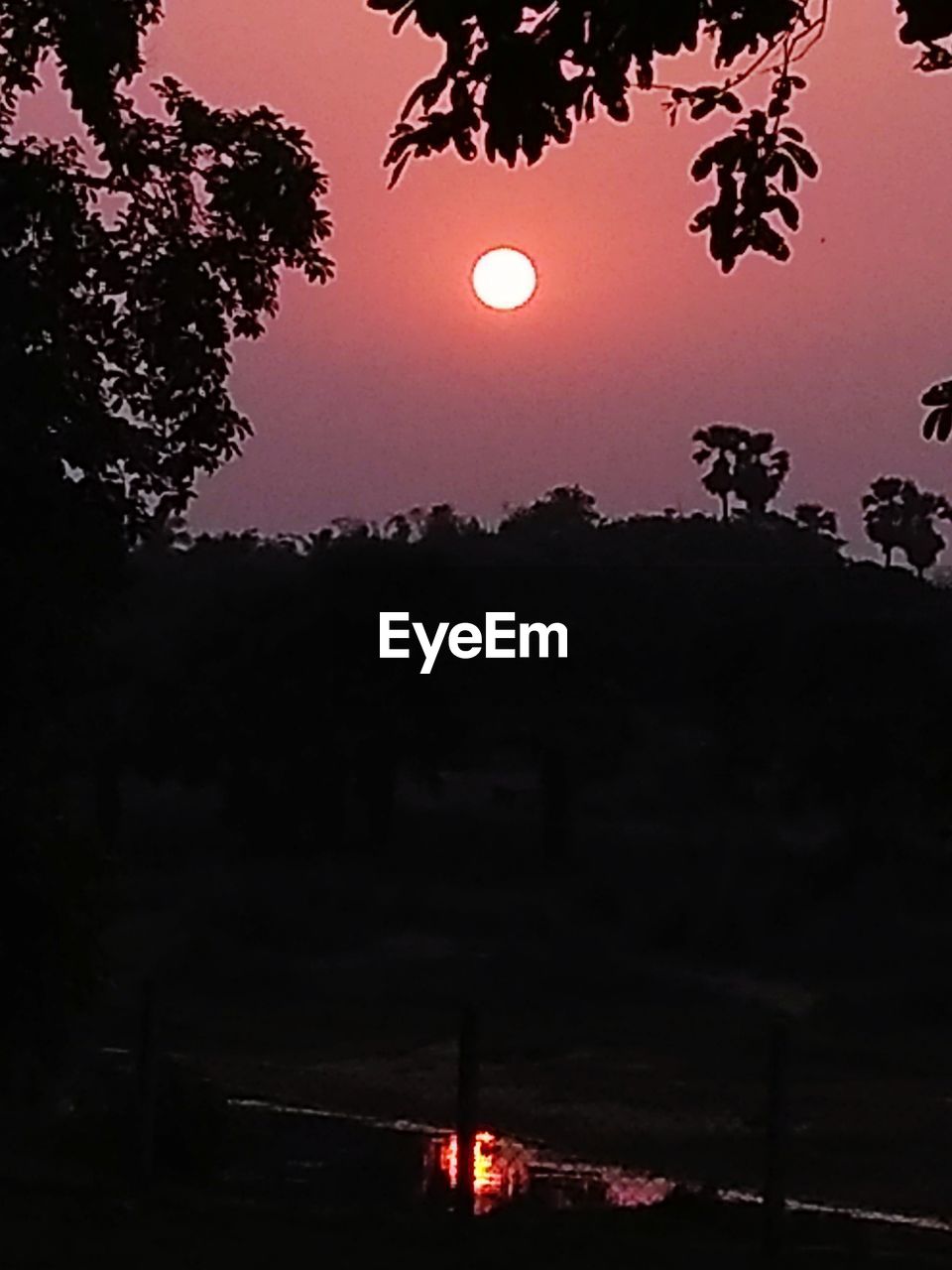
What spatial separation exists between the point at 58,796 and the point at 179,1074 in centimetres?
540

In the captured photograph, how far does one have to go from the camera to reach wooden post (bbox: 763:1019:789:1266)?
1173 centimetres

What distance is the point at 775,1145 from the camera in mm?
11672

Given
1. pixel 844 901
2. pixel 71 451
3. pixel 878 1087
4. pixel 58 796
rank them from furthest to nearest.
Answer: pixel 844 901, pixel 878 1087, pixel 58 796, pixel 71 451

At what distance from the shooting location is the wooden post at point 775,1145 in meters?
11.7

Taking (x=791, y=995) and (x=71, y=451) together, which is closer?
(x=71, y=451)

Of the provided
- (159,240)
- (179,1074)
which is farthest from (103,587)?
(179,1074)

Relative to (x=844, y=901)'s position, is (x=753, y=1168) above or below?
below

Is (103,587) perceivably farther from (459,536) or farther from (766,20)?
(459,536)

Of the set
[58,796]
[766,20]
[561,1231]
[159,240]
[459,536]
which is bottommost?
[561,1231]

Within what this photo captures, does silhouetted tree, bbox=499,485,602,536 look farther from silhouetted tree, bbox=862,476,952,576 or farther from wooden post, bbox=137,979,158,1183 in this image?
wooden post, bbox=137,979,158,1183

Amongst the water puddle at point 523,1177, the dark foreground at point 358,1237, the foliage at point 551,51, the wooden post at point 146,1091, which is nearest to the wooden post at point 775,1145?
the dark foreground at point 358,1237

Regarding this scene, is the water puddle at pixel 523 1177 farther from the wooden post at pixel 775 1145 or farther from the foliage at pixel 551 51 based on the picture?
the foliage at pixel 551 51

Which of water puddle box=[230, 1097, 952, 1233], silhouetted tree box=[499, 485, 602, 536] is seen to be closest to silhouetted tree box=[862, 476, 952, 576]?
silhouetted tree box=[499, 485, 602, 536]

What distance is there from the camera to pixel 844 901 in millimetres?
39031
